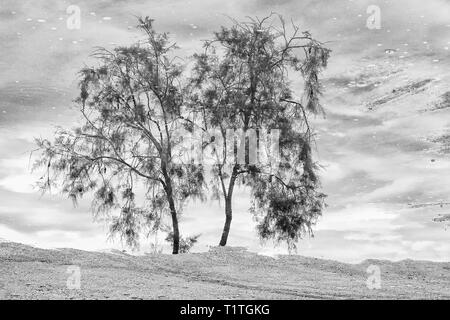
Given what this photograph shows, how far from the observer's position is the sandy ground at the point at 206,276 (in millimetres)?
11500

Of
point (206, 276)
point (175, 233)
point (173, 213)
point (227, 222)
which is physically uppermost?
point (173, 213)

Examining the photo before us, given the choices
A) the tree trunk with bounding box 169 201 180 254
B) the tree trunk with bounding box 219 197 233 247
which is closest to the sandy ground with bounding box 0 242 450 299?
the tree trunk with bounding box 219 197 233 247

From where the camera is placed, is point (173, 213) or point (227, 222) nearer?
point (227, 222)

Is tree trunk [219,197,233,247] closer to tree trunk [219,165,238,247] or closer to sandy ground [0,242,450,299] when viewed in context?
tree trunk [219,165,238,247]

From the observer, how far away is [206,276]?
14492 mm

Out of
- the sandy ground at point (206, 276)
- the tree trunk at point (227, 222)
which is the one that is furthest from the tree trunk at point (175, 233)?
the sandy ground at point (206, 276)

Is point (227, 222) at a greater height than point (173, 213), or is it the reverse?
point (173, 213)

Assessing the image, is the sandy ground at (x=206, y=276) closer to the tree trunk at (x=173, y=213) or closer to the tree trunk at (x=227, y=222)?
the tree trunk at (x=227, y=222)

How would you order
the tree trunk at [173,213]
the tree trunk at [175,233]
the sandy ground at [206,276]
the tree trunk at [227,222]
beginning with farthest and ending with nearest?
the tree trunk at [175,233] < the tree trunk at [173,213] < the tree trunk at [227,222] < the sandy ground at [206,276]

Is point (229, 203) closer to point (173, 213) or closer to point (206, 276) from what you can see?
point (173, 213)

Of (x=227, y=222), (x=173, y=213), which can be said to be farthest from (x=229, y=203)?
(x=173, y=213)

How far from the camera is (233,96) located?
20.8 meters
